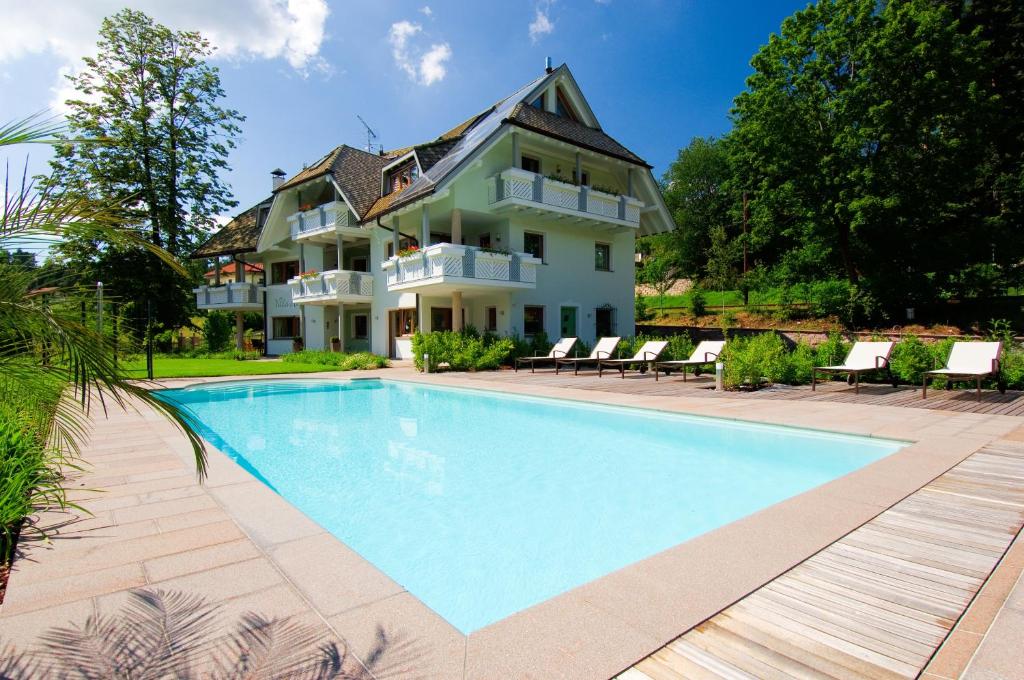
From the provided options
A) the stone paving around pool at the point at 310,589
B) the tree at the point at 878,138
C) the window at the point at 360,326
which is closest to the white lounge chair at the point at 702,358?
the stone paving around pool at the point at 310,589

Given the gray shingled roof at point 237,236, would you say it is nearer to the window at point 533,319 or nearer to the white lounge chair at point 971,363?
the window at point 533,319

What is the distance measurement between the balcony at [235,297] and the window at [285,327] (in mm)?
1231

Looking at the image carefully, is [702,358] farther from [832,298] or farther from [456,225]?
[832,298]

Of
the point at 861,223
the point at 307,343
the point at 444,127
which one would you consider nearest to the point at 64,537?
the point at 307,343

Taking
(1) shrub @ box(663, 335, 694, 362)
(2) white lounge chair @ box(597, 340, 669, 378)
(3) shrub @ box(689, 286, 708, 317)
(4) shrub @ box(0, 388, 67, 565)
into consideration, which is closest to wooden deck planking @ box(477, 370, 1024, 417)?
(2) white lounge chair @ box(597, 340, 669, 378)

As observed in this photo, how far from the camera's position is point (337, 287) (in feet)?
76.3

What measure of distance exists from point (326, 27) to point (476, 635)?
1557 centimetres

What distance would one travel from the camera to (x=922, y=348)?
11266 mm

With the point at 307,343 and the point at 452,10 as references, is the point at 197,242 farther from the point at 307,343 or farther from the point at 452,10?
the point at 452,10

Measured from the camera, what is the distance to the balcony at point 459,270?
17734 mm

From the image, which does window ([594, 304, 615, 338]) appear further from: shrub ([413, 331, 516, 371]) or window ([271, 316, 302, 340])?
window ([271, 316, 302, 340])

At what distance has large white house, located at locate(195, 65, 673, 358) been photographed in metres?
19.4

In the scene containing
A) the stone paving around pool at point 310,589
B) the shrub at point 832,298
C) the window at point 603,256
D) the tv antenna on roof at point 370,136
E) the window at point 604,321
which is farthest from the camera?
the tv antenna on roof at point 370,136

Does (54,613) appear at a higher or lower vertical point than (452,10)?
lower
